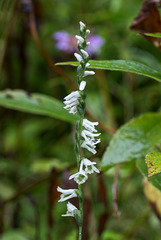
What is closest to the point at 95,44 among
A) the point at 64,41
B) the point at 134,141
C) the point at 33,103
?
the point at 64,41

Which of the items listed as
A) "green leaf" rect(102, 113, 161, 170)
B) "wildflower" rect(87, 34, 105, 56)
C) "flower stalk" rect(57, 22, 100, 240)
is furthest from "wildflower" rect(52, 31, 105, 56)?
"flower stalk" rect(57, 22, 100, 240)

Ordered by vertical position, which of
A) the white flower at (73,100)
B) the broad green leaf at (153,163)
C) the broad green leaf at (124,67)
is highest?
the broad green leaf at (124,67)

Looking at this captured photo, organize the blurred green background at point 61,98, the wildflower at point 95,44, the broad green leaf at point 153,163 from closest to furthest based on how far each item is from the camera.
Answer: the broad green leaf at point 153,163 → the blurred green background at point 61,98 → the wildflower at point 95,44

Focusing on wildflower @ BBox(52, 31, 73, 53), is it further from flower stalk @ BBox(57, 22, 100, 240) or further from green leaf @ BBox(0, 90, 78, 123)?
flower stalk @ BBox(57, 22, 100, 240)

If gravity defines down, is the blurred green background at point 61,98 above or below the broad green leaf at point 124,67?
above

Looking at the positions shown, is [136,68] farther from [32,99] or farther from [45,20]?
[45,20]

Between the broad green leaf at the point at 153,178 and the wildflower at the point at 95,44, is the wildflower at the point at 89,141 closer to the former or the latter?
the broad green leaf at the point at 153,178

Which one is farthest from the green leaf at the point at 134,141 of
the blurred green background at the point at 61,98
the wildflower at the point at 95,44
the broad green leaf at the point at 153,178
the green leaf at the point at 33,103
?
the wildflower at the point at 95,44
